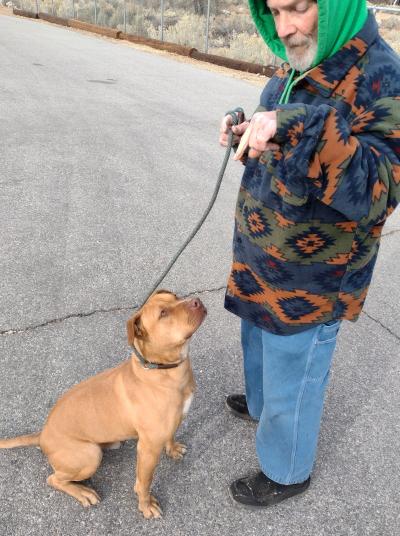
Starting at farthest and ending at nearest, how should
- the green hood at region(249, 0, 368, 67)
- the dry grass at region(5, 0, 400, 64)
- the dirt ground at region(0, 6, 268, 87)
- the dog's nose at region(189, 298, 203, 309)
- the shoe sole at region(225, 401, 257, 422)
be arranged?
the dry grass at region(5, 0, 400, 64), the dirt ground at region(0, 6, 268, 87), the shoe sole at region(225, 401, 257, 422), the dog's nose at region(189, 298, 203, 309), the green hood at region(249, 0, 368, 67)

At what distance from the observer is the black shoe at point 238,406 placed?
9.41 feet

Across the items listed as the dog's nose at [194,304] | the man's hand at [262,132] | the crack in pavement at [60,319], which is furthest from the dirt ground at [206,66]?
the man's hand at [262,132]

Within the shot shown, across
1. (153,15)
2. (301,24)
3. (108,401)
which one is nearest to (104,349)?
(108,401)

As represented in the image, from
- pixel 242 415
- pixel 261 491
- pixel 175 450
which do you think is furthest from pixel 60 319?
pixel 261 491

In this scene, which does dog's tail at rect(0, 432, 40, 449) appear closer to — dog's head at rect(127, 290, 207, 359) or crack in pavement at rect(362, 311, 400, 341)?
dog's head at rect(127, 290, 207, 359)

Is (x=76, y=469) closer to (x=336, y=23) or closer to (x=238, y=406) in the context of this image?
(x=238, y=406)

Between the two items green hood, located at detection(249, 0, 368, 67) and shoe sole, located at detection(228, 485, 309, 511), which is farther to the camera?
shoe sole, located at detection(228, 485, 309, 511)

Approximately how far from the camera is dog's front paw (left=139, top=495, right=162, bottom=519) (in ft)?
7.50

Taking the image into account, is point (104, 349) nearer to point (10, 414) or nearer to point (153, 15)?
point (10, 414)

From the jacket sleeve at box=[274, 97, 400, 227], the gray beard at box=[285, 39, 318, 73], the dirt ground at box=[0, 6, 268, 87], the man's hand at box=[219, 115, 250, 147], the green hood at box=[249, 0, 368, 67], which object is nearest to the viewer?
the jacket sleeve at box=[274, 97, 400, 227]

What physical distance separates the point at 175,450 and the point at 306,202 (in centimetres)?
167

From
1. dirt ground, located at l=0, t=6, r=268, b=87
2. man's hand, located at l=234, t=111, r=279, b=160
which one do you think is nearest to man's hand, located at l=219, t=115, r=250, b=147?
man's hand, located at l=234, t=111, r=279, b=160

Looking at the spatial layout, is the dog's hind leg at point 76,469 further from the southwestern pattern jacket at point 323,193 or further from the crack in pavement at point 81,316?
the crack in pavement at point 81,316

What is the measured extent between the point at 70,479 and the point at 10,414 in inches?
25.3
